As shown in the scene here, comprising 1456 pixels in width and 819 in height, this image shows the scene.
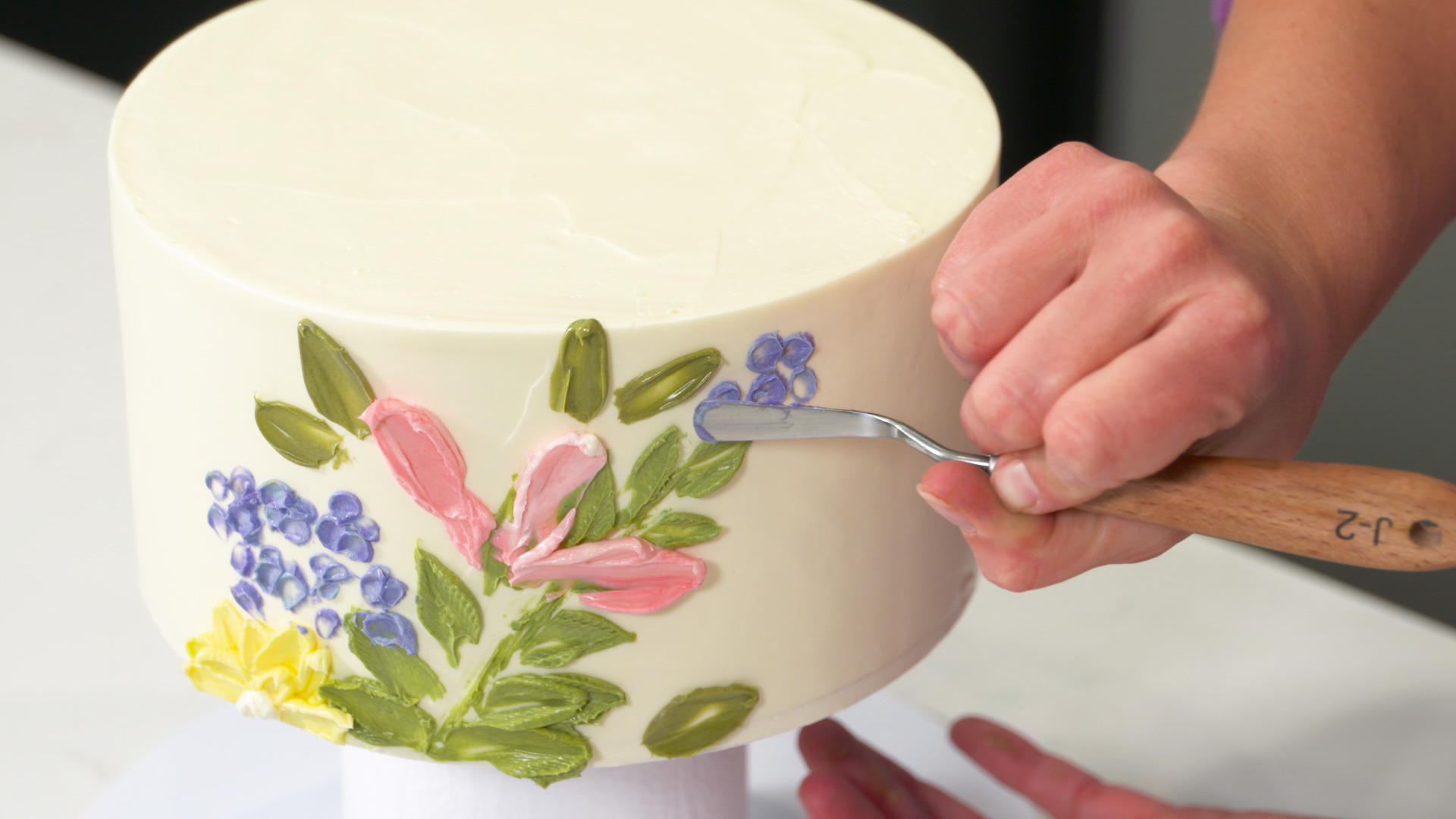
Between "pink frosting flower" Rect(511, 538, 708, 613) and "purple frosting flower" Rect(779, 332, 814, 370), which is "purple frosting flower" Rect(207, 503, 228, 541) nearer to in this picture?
"pink frosting flower" Rect(511, 538, 708, 613)

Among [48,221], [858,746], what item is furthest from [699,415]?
[48,221]

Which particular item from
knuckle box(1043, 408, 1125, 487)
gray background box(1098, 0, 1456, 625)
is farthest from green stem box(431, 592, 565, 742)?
gray background box(1098, 0, 1456, 625)

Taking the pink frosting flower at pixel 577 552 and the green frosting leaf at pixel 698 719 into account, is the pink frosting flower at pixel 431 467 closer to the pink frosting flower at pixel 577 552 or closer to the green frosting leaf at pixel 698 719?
the pink frosting flower at pixel 577 552

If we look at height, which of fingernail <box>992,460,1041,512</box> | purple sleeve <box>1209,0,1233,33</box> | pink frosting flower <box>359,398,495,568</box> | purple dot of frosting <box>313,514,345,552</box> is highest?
purple sleeve <box>1209,0,1233,33</box>

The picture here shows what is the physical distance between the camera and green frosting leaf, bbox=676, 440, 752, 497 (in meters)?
0.63

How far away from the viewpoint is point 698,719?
26.8 inches

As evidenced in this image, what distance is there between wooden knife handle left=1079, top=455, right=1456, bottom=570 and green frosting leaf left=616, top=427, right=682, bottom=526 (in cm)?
18

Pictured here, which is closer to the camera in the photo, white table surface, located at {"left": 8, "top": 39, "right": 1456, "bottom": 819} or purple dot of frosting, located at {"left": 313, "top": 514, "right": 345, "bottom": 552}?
purple dot of frosting, located at {"left": 313, "top": 514, "right": 345, "bottom": 552}

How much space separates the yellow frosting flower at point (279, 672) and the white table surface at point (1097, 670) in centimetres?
48

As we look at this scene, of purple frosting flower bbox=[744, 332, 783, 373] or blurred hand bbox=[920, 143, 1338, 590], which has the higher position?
blurred hand bbox=[920, 143, 1338, 590]

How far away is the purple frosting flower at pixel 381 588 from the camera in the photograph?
642 mm

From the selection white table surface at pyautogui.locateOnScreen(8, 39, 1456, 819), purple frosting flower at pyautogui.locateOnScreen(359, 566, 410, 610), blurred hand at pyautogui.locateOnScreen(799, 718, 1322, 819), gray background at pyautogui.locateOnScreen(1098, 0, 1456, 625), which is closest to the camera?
purple frosting flower at pyautogui.locateOnScreen(359, 566, 410, 610)

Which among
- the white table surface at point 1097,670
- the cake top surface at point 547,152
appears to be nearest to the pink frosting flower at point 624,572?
the cake top surface at point 547,152

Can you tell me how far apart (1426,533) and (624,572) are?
314 millimetres
